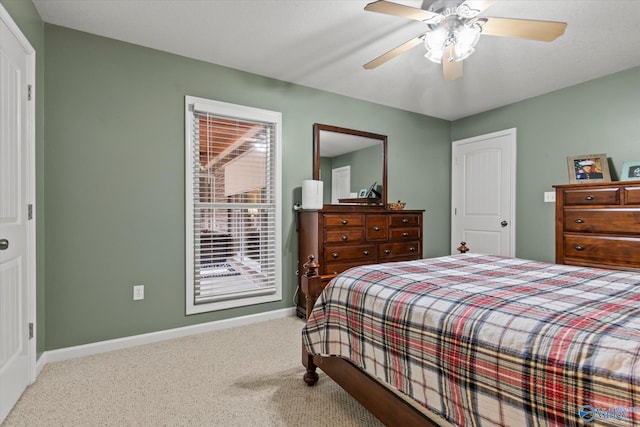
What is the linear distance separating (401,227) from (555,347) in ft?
8.98

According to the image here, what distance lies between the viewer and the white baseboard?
2373 mm

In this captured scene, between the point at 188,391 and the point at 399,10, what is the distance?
98.5 inches

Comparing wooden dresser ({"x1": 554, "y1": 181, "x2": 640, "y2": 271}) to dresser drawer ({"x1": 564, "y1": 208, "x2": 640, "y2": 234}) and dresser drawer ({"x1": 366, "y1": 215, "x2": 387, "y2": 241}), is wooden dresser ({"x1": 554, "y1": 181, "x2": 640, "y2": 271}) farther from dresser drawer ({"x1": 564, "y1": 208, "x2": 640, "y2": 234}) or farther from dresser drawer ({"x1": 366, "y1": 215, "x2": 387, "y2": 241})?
dresser drawer ({"x1": 366, "y1": 215, "x2": 387, "y2": 241})

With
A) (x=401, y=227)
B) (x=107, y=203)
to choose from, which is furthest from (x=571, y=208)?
(x=107, y=203)

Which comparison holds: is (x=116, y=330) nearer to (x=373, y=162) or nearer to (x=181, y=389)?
(x=181, y=389)

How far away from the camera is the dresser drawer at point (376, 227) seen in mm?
3383

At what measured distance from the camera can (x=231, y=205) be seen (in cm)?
310

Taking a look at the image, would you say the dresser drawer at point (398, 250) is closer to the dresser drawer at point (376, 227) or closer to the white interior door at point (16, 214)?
the dresser drawer at point (376, 227)

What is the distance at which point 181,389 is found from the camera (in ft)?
6.47

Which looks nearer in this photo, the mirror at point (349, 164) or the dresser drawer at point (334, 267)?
the dresser drawer at point (334, 267)

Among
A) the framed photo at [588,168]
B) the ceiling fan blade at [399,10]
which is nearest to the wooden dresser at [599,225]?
the framed photo at [588,168]

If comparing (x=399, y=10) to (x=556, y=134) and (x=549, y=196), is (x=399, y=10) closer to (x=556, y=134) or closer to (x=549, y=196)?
(x=556, y=134)

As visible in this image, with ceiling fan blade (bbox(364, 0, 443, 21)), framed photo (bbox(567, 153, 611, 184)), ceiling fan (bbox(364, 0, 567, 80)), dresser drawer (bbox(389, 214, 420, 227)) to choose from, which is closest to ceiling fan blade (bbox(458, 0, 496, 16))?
ceiling fan (bbox(364, 0, 567, 80))

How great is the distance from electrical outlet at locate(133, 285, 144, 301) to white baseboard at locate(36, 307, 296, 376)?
315 mm
